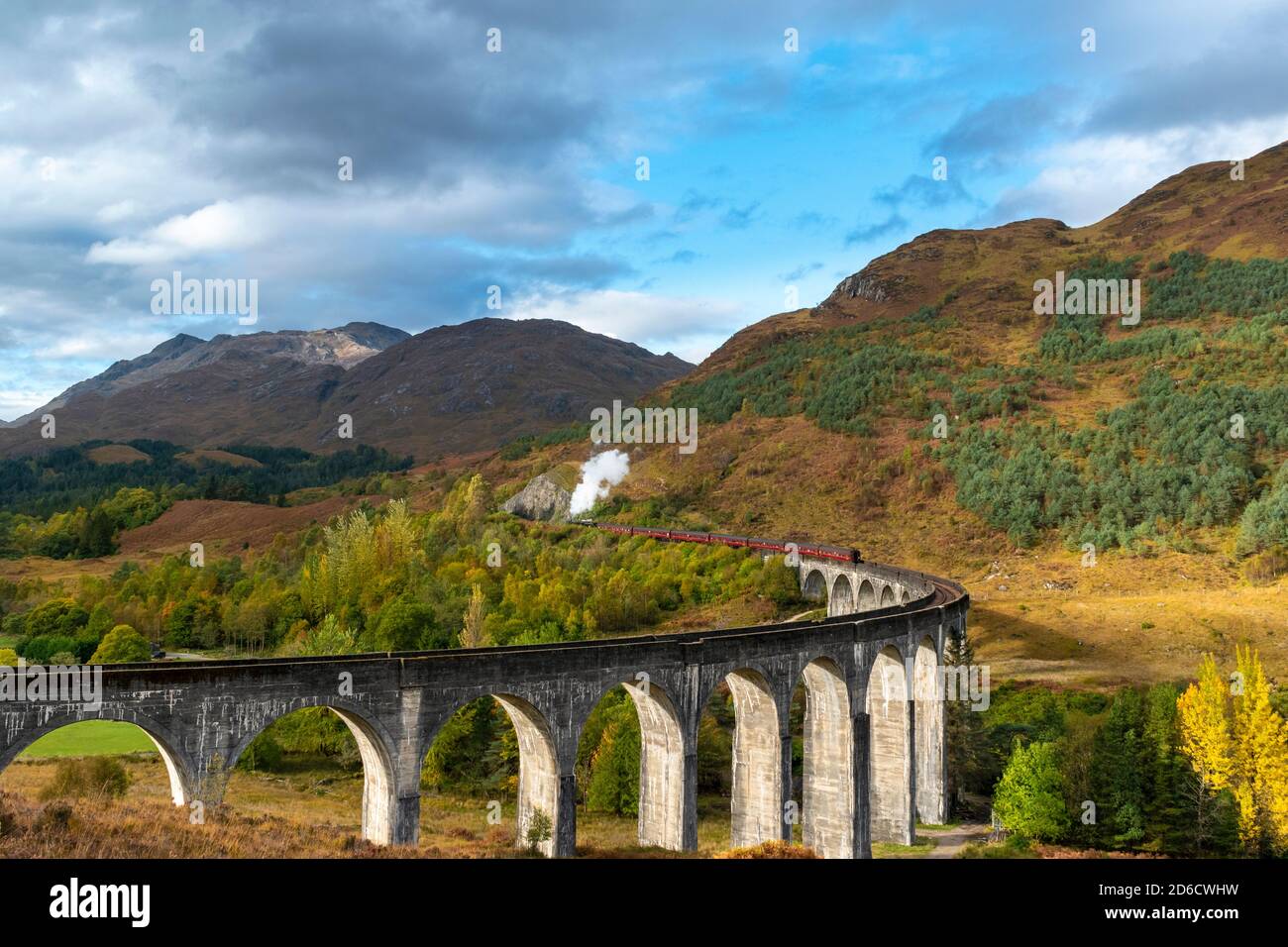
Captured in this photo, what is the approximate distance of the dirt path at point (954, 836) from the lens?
1495 inches

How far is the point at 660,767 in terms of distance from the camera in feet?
98.9

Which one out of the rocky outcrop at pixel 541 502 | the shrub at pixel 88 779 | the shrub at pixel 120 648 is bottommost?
the shrub at pixel 88 779

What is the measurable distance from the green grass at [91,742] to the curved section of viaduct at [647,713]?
32969 millimetres

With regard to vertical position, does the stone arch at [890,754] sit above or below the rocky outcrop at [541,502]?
below

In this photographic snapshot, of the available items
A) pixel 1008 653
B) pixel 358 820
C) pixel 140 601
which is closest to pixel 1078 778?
pixel 1008 653

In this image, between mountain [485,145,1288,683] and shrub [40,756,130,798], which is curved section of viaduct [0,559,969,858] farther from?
mountain [485,145,1288,683]

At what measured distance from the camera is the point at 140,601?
8131 cm

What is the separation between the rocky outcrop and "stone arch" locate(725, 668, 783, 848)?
3500 inches

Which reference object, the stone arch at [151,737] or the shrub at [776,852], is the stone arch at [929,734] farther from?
the stone arch at [151,737]

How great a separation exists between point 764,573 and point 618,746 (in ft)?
130

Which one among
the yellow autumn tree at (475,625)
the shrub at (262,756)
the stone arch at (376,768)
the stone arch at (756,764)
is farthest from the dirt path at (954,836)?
the shrub at (262,756)

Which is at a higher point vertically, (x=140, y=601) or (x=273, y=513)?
A: (x=273, y=513)

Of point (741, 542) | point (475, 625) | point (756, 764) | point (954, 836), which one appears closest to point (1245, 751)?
point (954, 836)
